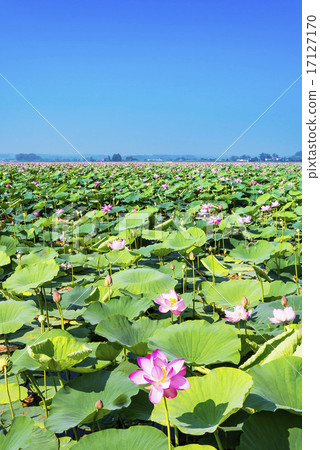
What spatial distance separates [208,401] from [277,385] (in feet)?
0.58

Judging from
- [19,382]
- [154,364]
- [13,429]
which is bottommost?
[19,382]

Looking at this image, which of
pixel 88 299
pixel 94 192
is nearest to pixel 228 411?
pixel 88 299

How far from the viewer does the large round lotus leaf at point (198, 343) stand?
3.78 ft

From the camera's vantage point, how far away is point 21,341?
1.83 metres

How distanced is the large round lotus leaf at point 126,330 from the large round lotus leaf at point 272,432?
485 millimetres

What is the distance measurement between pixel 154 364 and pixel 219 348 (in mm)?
528

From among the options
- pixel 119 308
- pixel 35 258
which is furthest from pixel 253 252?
pixel 35 258

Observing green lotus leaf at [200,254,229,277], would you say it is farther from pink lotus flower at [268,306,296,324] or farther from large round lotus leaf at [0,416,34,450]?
large round lotus leaf at [0,416,34,450]

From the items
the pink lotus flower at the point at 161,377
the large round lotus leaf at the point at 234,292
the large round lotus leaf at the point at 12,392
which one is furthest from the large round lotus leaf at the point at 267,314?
the large round lotus leaf at the point at 12,392

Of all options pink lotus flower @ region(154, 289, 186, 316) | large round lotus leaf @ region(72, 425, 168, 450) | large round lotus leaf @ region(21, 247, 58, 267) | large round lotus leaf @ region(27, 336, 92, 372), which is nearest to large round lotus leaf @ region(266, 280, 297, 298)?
pink lotus flower @ region(154, 289, 186, 316)

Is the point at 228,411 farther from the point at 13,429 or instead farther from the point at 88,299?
the point at 88,299

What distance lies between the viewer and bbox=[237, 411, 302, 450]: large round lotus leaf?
0.79m

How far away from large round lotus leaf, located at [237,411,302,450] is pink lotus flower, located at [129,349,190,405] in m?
0.22

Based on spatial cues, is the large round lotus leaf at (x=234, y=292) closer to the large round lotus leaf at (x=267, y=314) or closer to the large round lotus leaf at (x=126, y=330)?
the large round lotus leaf at (x=267, y=314)
